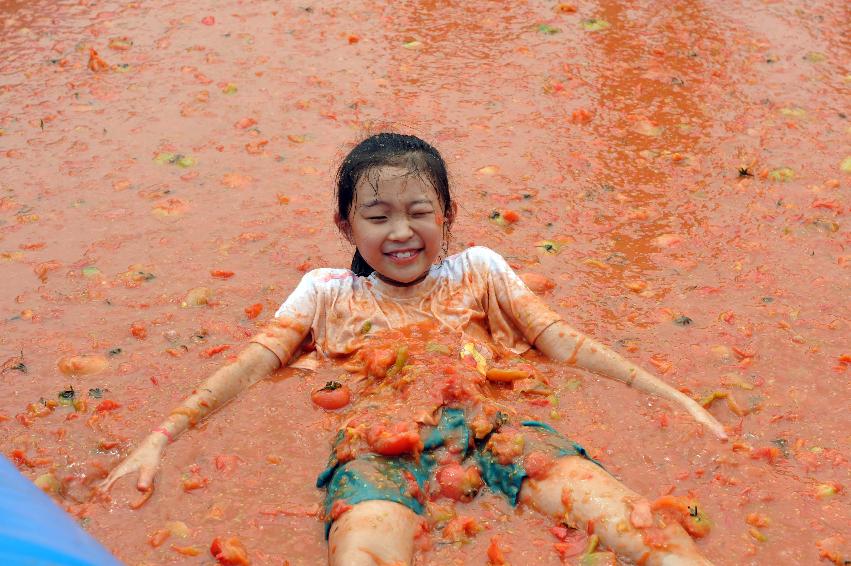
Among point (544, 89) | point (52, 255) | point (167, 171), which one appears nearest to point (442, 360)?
point (52, 255)

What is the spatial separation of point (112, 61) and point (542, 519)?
531 centimetres

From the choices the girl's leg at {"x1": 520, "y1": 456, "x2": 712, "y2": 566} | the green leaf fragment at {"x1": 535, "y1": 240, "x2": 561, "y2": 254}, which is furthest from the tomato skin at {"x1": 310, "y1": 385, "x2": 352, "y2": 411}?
the green leaf fragment at {"x1": 535, "y1": 240, "x2": 561, "y2": 254}

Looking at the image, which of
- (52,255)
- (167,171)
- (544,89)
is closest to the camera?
(52,255)

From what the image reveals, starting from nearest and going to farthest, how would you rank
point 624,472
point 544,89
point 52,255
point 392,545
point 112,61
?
1. point 392,545
2. point 624,472
3. point 52,255
4. point 544,89
5. point 112,61

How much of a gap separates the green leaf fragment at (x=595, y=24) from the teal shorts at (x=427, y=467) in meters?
4.81

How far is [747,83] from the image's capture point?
6.68 metres

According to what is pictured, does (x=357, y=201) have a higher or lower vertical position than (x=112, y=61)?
higher

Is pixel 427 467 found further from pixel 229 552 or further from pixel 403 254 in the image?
pixel 403 254

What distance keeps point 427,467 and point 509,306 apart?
99cm

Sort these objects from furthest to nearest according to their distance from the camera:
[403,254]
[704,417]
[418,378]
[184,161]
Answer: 1. [184,161]
2. [403,254]
3. [704,417]
4. [418,378]

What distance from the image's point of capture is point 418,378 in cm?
343

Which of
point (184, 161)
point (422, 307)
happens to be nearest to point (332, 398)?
point (422, 307)

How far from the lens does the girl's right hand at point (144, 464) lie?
327 cm

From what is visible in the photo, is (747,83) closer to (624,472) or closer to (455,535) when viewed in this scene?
(624,472)
